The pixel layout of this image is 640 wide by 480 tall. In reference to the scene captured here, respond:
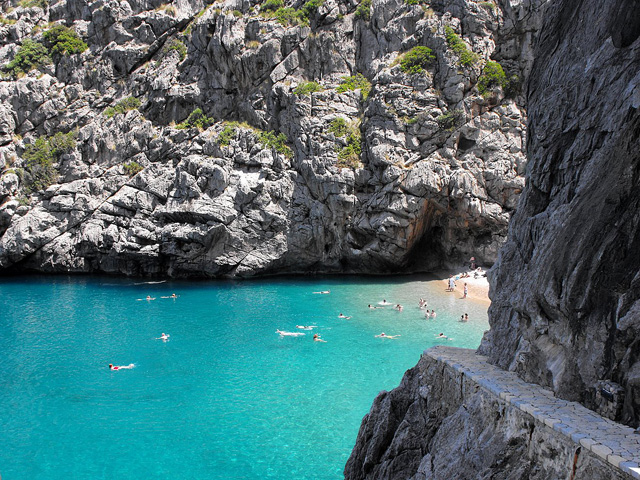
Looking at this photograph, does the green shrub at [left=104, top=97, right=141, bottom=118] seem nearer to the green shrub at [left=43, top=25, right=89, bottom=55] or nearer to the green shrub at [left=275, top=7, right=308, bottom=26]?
the green shrub at [left=43, top=25, right=89, bottom=55]

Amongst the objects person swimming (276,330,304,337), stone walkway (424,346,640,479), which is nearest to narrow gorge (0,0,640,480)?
person swimming (276,330,304,337)

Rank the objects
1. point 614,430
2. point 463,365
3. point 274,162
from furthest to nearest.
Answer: point 274,162 → point 463,365 → point 614,430

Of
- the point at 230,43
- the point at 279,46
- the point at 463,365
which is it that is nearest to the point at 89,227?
the point at 230,43

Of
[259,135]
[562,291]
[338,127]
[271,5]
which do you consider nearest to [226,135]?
[259,135]

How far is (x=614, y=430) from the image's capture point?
618 cm

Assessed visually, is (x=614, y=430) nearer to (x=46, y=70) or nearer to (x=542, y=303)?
(x=542, y=303)

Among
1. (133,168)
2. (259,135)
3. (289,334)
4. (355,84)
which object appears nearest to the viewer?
(289,334)

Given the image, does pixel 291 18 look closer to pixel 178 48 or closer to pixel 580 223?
pixel 178 48

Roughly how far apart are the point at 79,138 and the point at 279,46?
80.4 ft

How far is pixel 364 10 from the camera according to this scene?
44219 millimetres

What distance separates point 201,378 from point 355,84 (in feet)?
111

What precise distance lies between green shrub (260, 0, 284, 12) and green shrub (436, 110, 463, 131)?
22.1 metres

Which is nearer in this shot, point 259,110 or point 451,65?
point 451,65

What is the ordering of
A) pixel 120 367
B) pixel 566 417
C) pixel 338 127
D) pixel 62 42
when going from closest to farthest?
pixel 566 417, pixel 120 367, pixel 338 127, pixel 62 42
